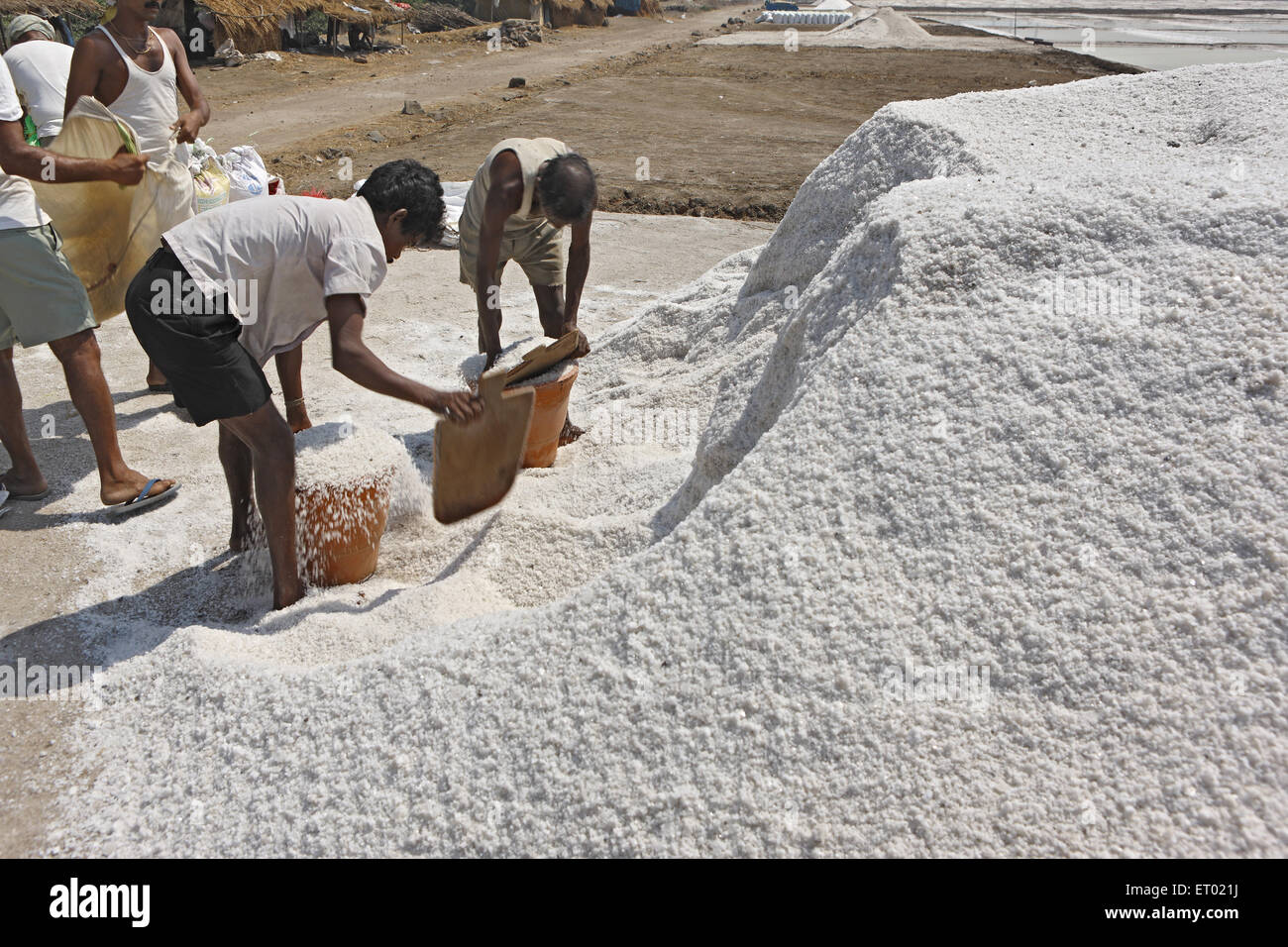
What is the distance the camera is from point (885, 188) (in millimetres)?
3381

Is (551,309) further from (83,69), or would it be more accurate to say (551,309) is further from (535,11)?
(535,11)

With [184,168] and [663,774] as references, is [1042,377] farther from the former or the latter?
[184,168]

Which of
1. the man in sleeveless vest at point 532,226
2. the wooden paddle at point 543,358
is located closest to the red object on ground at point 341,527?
the wooden paddle at point 543,358

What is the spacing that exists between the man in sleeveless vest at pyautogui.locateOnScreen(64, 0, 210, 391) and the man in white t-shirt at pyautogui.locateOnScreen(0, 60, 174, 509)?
1.23 ft

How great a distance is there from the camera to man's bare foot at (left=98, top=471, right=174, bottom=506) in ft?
10.2

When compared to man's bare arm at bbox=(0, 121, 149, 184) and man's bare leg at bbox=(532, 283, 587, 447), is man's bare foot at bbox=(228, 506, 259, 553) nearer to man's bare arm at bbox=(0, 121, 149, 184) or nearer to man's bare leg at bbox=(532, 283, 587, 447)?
man's bare arm at bbox=(0, 121, 149, 184)

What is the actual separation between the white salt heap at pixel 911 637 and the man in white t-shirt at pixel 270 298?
540 millimetres

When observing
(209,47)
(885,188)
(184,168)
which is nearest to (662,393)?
(885,188)

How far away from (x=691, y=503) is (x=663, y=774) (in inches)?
41.8

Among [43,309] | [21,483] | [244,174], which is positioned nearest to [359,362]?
[43,309]

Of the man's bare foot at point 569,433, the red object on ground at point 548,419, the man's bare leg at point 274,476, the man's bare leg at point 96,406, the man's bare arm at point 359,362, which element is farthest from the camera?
the man's bare foot at point 569,433

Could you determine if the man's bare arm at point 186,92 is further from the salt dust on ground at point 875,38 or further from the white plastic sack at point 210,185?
the salt dust on ground at point 875,38

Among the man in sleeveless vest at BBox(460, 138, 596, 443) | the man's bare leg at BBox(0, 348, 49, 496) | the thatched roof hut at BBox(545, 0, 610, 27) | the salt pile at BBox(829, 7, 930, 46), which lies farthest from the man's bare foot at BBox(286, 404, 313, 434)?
the thatched roof hut at BBox(545, 0, 610, 27)

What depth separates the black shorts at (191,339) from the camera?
2.29 meters
